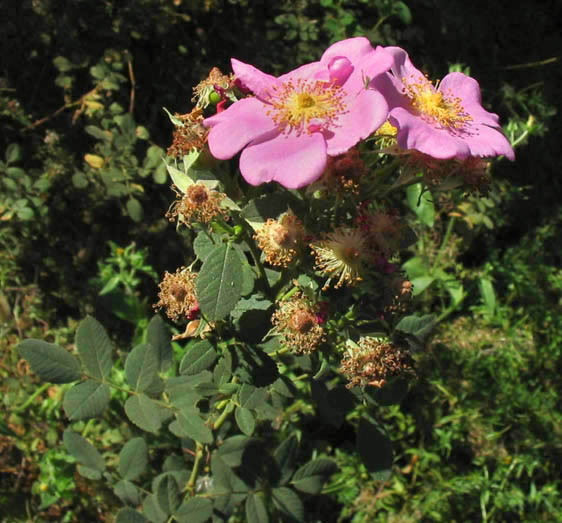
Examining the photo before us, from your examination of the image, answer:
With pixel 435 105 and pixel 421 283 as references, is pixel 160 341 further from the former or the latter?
pixel 421 283

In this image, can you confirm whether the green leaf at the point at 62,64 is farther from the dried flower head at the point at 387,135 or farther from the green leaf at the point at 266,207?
the dried flower head at the point at 387,135

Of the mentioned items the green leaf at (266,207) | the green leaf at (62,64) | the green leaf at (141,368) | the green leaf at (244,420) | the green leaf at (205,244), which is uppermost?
the green leaf at (266,207)

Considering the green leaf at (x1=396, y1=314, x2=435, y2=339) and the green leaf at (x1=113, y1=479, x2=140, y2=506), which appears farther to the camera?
the green leaf at (x1=113, y1=479, x2=140, y2=506)

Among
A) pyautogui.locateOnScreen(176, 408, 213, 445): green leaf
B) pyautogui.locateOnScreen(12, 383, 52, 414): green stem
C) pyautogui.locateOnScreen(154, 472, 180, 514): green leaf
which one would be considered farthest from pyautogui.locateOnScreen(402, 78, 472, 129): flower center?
pyautogui.locateOnScreen(12, 383, 52, 414): green stem

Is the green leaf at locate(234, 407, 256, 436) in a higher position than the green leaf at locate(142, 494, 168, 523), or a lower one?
higher

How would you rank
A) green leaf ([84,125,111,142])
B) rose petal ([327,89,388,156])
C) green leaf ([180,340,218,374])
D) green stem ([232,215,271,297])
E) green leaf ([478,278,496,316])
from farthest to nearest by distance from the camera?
1. green leaf ([478,278,496,316])
2. green leaf ([84,125,111,142])
3. green leaf ([180,340,218,374])
4. green stem ([232,215,271,297])
5. rose petal ([327,89,388,156])

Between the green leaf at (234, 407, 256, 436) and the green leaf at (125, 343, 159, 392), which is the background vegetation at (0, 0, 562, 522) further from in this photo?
the green leaf at (234, 407, 256, 436)

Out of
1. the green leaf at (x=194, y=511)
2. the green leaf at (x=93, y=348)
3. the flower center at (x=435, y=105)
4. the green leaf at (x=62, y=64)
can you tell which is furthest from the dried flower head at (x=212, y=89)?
the green leaf at (x=62, y=64)
